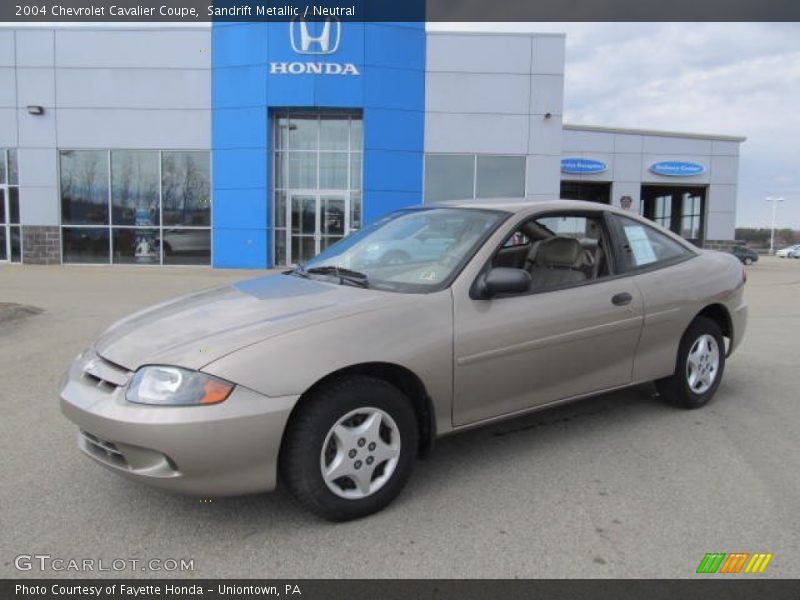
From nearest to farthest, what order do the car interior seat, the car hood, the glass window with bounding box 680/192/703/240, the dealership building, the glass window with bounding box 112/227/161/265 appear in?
the car hood < the car interior seat < the dealership building < the glass window with bounding box 112/227/161/265 < the glass window with bounding box 680/192/703/240

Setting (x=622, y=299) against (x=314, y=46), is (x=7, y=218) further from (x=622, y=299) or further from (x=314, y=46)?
(x=622, y=299)

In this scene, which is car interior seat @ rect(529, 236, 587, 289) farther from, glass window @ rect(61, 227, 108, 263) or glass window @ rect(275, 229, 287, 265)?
glass window @ rect(61, 227, 108, 263)

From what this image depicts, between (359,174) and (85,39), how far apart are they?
29.9ft

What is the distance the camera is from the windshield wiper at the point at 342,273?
3.76 metres

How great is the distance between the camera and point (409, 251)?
13.3 feet

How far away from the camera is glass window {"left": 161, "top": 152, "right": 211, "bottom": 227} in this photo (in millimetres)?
20266

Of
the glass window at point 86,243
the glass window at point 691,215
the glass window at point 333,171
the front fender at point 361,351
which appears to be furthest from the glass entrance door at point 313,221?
the glass window at point 691,215

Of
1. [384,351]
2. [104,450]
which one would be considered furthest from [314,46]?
[104,450]

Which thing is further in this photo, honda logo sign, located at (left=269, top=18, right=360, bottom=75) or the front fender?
honda logo sign, located at (left=269, top=18, right=360, bottom=75)

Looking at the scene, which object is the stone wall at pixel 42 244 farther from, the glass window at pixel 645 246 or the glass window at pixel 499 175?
the glass window at pixel 645 246

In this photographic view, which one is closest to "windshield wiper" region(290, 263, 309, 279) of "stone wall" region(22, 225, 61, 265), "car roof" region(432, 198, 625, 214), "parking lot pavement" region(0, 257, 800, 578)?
"car roof" region(432, 198, 625, 214)

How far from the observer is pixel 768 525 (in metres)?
3.16

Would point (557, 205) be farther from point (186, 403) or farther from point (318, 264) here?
point (186, 403)

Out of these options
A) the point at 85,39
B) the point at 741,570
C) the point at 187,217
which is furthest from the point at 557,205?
the point at 85,39
